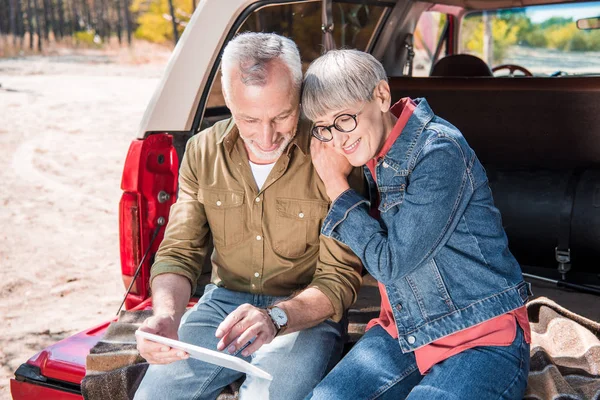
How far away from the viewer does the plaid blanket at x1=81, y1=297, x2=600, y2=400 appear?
2.20m

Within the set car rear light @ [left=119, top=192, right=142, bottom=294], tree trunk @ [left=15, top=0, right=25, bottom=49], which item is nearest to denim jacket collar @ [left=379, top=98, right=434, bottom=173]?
car rear light @ [left=119, top=192, right=142, bottom=294]

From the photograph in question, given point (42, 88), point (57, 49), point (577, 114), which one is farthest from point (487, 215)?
point (57, 49)

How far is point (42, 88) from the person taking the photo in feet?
45.7

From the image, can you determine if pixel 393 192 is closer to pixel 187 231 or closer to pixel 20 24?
pixel 187 231

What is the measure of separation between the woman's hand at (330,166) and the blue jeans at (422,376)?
17.4 inches

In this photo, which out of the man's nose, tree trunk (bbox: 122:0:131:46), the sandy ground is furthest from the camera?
tree trunk (bbox: 122:0:131:46)

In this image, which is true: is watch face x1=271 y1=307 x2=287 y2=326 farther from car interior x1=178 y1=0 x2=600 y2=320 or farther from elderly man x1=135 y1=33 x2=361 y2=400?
car interior x1=178 y1=0 x2=600 y2=320

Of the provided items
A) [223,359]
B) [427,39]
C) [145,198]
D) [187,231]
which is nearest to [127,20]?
[427,39]

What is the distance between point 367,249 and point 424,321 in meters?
0.24

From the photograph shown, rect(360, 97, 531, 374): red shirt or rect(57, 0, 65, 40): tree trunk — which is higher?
rect(360, 97, 531, 374): red shirt

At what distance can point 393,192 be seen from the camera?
2.09m

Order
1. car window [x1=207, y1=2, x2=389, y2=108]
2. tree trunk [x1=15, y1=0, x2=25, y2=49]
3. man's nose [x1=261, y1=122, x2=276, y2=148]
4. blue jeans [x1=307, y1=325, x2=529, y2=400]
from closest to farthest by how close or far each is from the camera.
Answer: blue jeans [x1=307, y1=325, x2=529, y2=400] < man's nose [x1=261, y1=122, x2=276, y2=148] < car window [x1=207, y1=2, x2=389, y2=108] < tree trunk [x1=15, y1=0, x2=25, y2=49]

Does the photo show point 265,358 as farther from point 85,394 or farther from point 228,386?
point 85,394

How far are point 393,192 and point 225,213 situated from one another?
61cm
